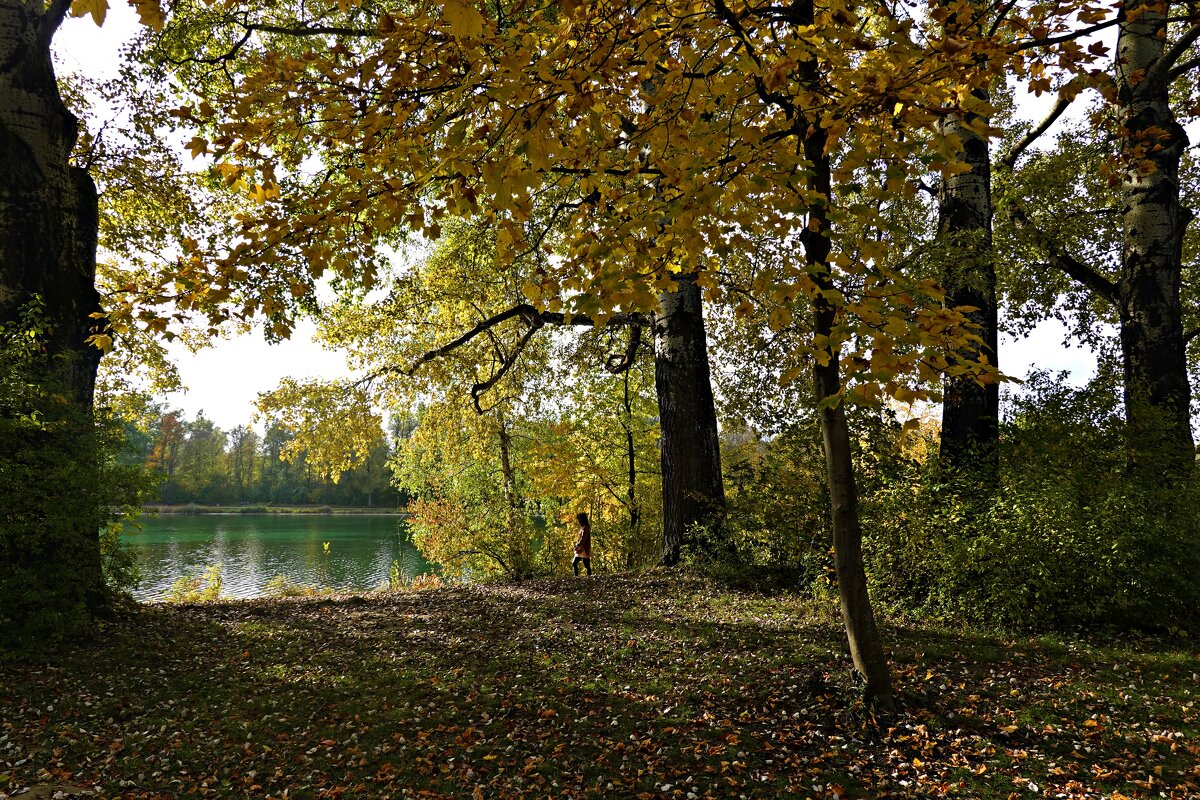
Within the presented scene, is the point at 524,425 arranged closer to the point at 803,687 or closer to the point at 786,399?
the point at 786,399


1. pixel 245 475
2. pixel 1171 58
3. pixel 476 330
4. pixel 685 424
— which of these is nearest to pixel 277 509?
pixel 245 475

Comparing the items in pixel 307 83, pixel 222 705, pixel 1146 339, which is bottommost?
pixel 222 705

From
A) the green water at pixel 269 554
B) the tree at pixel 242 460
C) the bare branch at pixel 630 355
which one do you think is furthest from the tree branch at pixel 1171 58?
the tree at pixel 242 460

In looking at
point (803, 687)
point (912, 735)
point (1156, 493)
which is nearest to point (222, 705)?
point (803, 687)

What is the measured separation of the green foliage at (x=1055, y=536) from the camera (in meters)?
5.04

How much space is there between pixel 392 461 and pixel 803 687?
23830mm

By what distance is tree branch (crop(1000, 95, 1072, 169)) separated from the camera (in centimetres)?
965

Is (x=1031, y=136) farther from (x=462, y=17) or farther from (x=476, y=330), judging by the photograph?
(x=462, y=17)

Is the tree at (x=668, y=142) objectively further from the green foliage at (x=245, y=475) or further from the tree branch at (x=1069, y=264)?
the green foliage at (x=245, y=475)

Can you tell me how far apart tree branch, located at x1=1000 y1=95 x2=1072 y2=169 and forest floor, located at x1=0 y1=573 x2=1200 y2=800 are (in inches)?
327

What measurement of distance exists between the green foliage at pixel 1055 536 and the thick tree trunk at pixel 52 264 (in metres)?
7.71

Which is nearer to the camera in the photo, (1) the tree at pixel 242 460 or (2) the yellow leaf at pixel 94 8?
(2) the yellow leaf at pixel 94 8

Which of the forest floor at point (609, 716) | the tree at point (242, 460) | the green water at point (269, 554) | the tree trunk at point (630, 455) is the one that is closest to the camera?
the forest floor at point (609, 716)

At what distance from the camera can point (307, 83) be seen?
3770 millimetres
